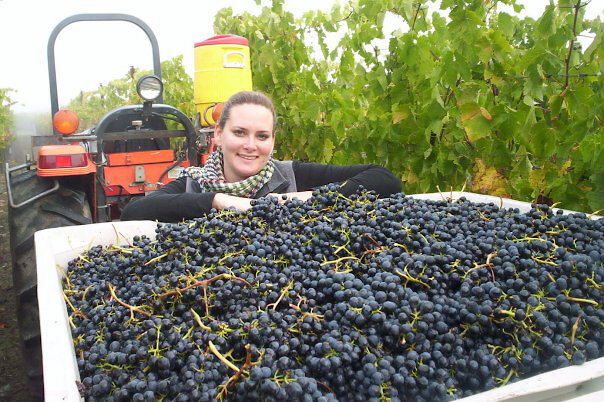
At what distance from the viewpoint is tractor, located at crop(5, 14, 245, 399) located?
7.50ft

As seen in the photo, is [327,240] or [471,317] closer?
[471,317]

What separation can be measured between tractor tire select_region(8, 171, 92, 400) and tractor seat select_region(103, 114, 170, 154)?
66cm

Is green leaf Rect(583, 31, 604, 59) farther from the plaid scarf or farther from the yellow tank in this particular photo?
the yellow tank

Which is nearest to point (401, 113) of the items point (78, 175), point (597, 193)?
point (597, 193)

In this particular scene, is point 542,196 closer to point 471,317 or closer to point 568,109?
point 568,109

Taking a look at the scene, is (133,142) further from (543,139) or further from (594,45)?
(594,45)

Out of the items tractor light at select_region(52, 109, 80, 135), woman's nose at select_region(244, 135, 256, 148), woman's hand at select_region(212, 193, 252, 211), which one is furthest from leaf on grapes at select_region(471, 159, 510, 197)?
tractor light at select_region(52, 109, 80, 135)

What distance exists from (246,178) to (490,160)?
1249mm

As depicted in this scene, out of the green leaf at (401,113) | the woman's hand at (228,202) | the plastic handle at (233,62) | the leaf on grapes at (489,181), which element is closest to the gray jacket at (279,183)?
the woman's hand at (228,202)

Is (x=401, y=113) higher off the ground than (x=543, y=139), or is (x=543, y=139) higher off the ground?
(x=401, y=113)

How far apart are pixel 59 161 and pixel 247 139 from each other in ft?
4.42

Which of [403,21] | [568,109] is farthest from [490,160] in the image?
[403,21]

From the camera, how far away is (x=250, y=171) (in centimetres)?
233

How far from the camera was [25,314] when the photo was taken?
216 cm
